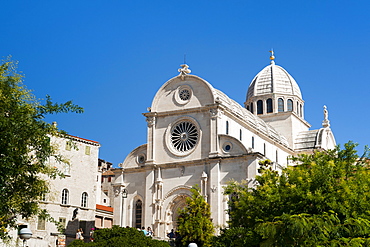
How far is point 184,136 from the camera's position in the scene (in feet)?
196

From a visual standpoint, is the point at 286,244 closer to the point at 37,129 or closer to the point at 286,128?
the point at 37,129

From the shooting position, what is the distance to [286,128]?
76.0 meters

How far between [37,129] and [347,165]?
65.4 feet

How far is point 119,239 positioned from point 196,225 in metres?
8.17

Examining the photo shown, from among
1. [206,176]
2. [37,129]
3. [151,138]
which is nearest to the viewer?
[37,129]

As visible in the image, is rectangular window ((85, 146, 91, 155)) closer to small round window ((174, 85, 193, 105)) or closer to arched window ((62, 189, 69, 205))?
arched window ((62, 189, 69, 205))

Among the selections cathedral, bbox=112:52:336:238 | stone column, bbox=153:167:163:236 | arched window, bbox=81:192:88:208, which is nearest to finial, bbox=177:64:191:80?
cathedral, bbox=112:52:336:238

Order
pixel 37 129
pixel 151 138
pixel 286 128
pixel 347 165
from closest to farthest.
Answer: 1. pixel 37 129
2. pixel 347 165
3. pixel 151 138
4. pixel 286 128

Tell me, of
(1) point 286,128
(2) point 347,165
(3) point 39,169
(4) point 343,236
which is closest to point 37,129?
(3) point 39,169

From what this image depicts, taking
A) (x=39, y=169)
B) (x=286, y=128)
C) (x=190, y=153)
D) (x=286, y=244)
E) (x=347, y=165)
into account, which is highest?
(x=286, y=128)

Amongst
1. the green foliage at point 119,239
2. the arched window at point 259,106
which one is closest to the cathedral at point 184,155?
the arched window at point 259,106

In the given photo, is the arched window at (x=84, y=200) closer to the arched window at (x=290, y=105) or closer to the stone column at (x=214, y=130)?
the stone column at (x=214, y=130)

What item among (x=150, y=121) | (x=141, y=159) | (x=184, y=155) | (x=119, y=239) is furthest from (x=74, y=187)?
(x=119, y=239)

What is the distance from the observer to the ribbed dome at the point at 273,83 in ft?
257
